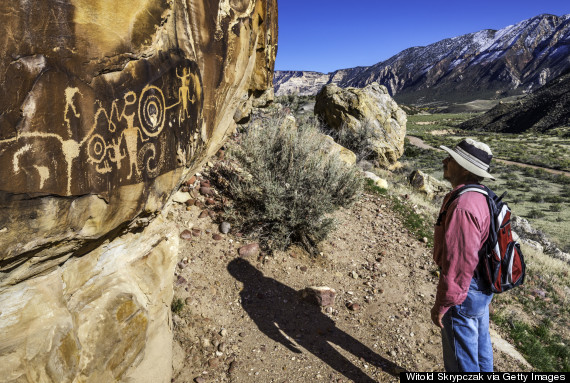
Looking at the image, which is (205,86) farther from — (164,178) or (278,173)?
(278,173)

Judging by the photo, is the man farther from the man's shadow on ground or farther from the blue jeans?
the man's shadow on ground

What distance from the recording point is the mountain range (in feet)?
388

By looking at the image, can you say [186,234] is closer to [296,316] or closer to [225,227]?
A: [225,227]

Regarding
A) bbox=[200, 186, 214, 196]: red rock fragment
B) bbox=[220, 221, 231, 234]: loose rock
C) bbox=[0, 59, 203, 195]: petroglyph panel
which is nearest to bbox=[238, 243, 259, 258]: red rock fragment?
bbox=[220, 221, 231, 234]: loose rock

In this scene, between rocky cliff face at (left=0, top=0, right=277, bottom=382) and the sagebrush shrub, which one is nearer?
rocky cliff face at (left=0, top=0, right=277, bottom=382)

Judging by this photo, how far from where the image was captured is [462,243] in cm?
210

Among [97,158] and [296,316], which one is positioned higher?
[97,158]

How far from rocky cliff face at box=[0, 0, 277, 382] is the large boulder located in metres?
9.18

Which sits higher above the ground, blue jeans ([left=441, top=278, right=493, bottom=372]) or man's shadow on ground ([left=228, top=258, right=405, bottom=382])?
blue jeans ([left=441, top=278, right=493, bottom=372])

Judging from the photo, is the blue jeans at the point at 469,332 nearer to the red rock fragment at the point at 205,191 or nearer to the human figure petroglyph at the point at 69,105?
the human figure petroglyph at the point at 69,105

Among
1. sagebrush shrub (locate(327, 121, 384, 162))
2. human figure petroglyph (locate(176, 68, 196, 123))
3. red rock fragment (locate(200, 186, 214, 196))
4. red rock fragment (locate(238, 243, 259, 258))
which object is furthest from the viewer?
sagebrush shrub (locate(327, 121, 384, 162))

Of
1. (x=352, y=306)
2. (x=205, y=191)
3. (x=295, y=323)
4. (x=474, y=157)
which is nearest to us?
(x=474, y=157)

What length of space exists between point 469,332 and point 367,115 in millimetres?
10070

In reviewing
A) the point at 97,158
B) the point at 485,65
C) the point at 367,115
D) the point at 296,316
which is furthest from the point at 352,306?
the point at 485,65
